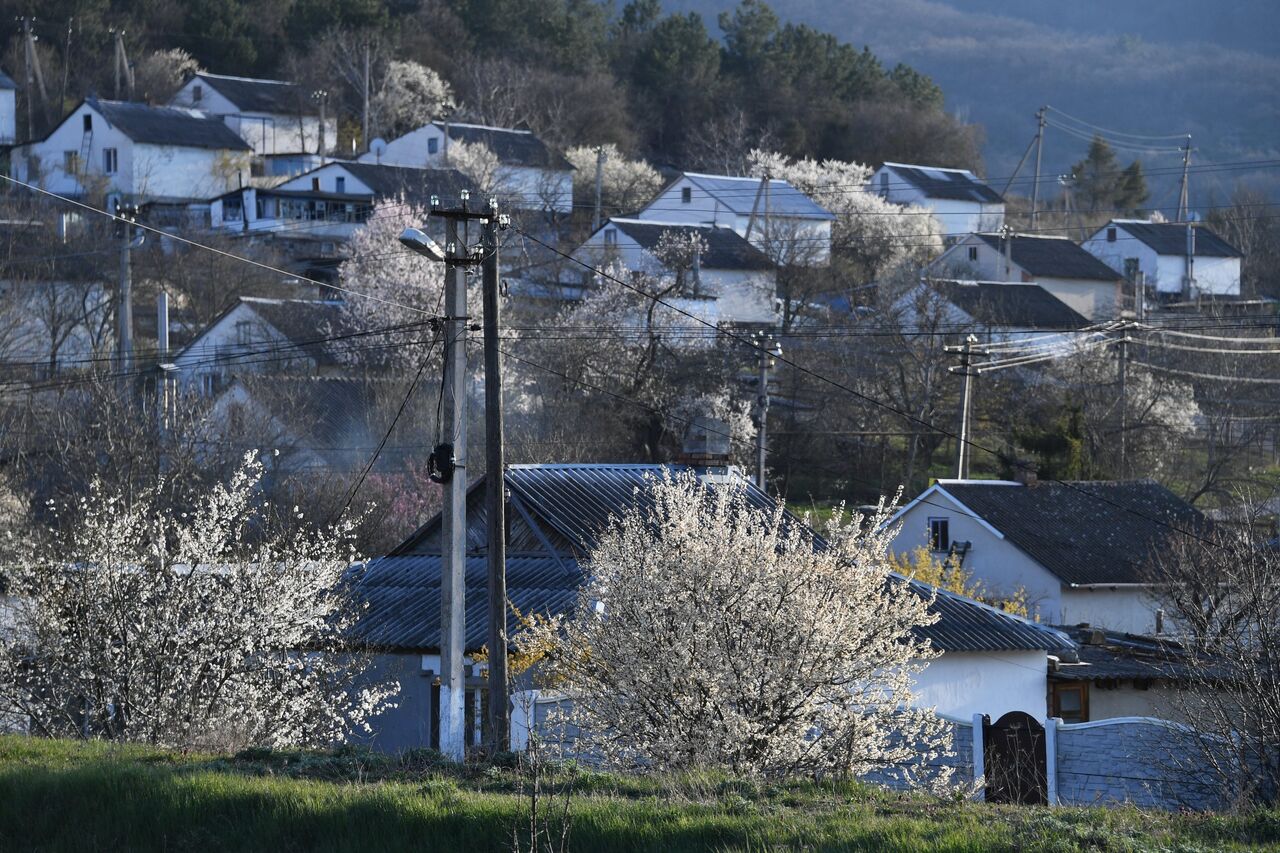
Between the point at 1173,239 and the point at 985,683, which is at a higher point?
the point at 1173,239

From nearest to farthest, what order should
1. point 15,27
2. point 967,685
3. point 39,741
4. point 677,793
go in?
point 677,793
point 39,741
point 967,685
point 15,27

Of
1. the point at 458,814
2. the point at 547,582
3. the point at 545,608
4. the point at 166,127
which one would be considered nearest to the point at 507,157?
the point at 166,127

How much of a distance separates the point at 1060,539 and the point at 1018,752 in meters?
16.0

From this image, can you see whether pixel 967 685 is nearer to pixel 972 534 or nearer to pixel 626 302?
pixel 972 534

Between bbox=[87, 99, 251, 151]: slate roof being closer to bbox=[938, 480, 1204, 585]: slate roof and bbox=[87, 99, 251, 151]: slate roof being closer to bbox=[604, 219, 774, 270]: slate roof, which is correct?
bbox=[604, 219, 774, 270]: slate roof

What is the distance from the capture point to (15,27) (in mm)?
78688

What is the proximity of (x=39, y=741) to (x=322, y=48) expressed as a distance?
72340 millimetres

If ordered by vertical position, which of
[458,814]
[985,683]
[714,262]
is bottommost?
[985,683]

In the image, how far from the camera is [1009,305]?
186ft

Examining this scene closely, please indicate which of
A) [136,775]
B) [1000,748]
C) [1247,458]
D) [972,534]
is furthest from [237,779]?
[1247,458]

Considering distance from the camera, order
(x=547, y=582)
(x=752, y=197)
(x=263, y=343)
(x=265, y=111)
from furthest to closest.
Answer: (x=265, y=111)
(x=752, y=197)
(x=263, y=343)
(x=547, y=582)

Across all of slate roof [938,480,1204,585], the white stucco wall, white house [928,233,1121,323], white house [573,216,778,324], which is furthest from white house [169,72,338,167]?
the white stucco wall

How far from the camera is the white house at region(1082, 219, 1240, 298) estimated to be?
7331cm

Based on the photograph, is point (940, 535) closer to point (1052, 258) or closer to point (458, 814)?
point (458, 814)
